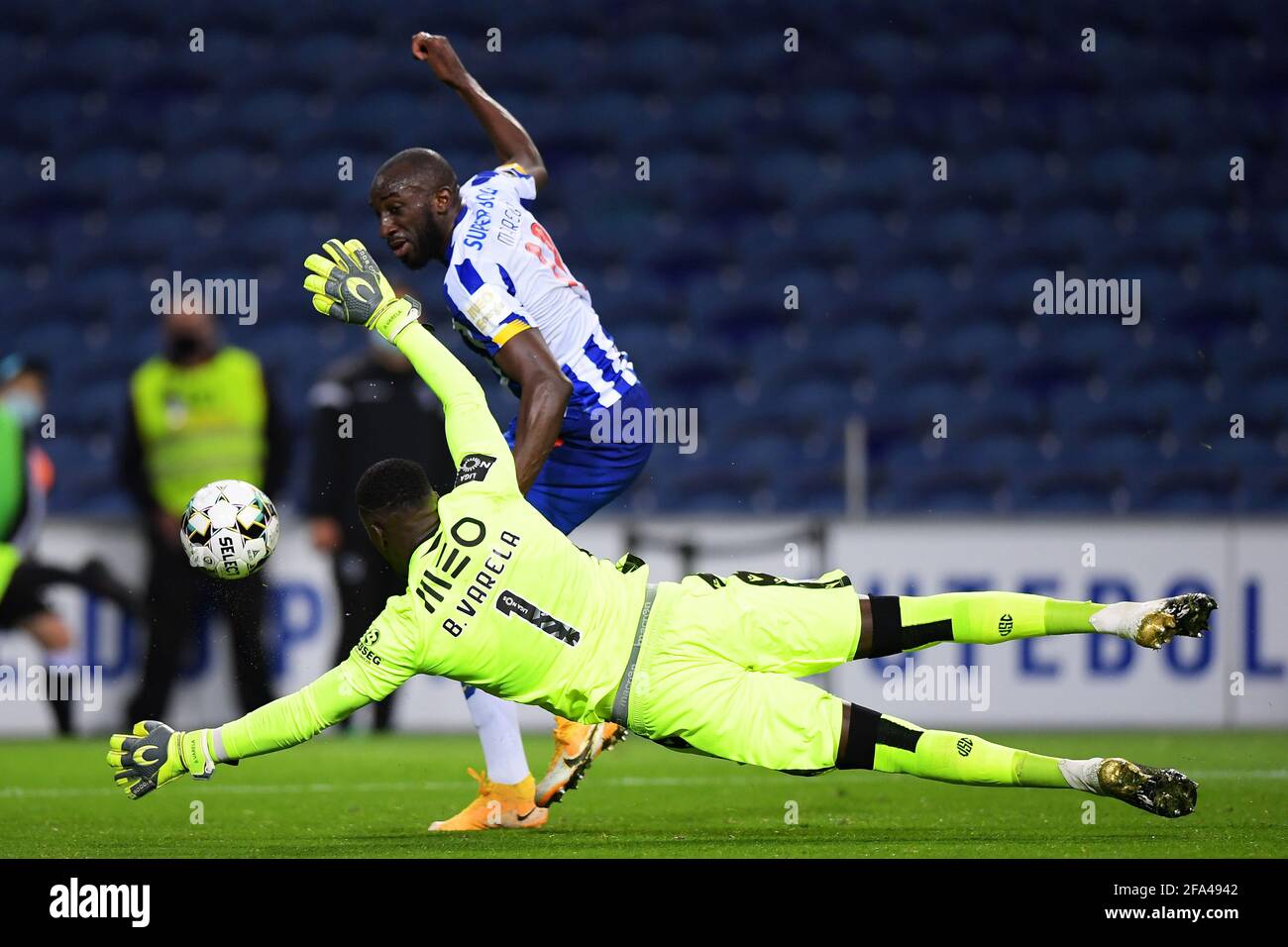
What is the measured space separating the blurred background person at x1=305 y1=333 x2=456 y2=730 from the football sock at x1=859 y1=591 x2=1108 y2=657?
377cm

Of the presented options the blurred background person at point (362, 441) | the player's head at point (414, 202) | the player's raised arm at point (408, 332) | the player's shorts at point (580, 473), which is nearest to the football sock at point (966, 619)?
the player's shorts at point (580, 473)

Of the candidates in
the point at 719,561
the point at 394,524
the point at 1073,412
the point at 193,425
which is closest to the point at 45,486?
the point at 193,425

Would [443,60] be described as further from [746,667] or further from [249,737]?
[249,737]

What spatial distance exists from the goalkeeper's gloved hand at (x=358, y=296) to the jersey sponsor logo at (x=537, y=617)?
100 centimetres

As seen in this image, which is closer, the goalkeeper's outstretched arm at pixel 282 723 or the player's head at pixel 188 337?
the goalkeeper's outstretched arm at pixel 282 723

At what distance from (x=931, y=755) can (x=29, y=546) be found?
18.5 feet

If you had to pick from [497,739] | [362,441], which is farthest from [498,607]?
[362,441]

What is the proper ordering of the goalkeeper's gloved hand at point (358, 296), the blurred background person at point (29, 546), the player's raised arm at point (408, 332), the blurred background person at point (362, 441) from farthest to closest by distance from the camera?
the blurred background person at point (29, 546) < the blurred background person at point (362, 441) < the goalkeeper's gloved hand at point (358, 296) < the player's raised arm at point (408, 332)

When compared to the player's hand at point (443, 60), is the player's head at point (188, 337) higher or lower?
lower

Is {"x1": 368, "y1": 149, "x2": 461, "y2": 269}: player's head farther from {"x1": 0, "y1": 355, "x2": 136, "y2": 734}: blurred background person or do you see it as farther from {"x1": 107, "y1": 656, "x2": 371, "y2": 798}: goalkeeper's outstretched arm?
{"x1": 0, "y1": 355, "x2": 136, "y2": 734}: blurred background person

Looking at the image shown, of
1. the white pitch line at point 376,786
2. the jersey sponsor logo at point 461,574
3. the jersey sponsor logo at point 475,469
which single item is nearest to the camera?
the jersey sponsor logo at point 461,574

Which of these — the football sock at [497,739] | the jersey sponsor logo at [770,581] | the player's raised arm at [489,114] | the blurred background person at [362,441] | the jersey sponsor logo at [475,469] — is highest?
the player's raised arm at [489,114]

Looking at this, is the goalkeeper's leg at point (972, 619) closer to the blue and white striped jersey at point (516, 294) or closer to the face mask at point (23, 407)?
the blue and white striped jersey at point (516, 294)

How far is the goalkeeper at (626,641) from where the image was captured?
509cm
